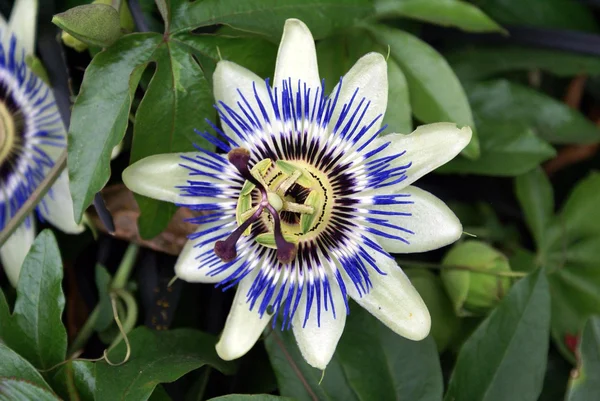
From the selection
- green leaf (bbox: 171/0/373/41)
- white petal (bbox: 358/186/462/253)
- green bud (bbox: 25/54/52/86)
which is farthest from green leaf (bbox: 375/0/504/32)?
green bud (bbox: 25/54/52/86)

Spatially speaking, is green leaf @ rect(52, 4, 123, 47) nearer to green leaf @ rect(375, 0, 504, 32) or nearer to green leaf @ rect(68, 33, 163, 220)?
green leaf @ rect(68, 33, 163, 220)

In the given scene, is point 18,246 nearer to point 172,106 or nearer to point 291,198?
point 172,106

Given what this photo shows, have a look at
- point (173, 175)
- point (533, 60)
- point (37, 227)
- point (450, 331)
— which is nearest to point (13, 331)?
point (37, 227)

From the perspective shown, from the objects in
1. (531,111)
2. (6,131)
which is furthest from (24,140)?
(531,111)

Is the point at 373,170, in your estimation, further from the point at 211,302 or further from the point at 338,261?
the point at 211,302

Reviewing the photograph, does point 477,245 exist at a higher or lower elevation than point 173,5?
lower

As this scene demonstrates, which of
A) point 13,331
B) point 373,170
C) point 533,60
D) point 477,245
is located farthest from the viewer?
point 533,60
